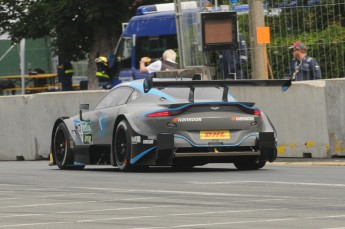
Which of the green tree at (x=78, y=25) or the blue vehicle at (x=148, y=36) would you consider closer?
the blue vehicle at (x=148, y=36)

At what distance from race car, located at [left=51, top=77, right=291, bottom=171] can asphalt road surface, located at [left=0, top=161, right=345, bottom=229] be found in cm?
25

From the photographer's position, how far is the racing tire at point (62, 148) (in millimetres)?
18859

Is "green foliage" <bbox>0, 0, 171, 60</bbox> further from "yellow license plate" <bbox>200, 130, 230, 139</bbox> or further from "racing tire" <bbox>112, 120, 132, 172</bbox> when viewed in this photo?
"yellow license plate" <bbox>200, 130, 230, 139</bbox>

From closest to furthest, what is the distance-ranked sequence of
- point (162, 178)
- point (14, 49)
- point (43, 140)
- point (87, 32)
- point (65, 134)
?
point (162, 178), point (65, 134), point (43, 140), point (87, 32), point (14, 49)

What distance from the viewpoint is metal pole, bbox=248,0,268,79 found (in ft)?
72.5

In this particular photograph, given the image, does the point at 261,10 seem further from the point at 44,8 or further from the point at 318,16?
the point at 44,8

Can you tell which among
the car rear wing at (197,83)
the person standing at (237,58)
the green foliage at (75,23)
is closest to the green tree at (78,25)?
the green foliage at (75,23)

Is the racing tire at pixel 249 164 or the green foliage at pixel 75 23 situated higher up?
the green foliage at pixel 75 23

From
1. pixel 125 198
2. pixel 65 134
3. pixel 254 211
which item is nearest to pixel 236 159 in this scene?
pixel 65 134

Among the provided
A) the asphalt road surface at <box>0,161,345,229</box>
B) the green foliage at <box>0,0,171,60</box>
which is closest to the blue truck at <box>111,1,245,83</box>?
the green foliage at <box>0,0,171,60</box>

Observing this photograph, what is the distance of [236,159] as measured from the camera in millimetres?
17156

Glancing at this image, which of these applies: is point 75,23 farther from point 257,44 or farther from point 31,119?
point 257,44

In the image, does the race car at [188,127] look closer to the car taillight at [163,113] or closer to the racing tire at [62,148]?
the car taillight at [163,113]

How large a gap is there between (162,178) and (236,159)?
170cm
